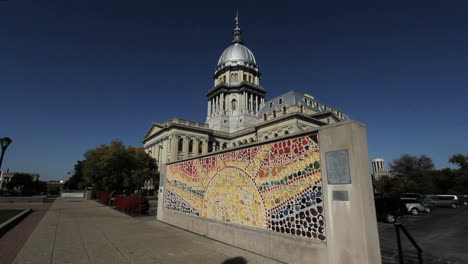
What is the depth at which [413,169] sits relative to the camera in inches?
2067

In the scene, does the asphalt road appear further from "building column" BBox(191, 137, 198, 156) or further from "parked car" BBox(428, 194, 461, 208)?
"building column" BBox(191, 137, 198, 156)

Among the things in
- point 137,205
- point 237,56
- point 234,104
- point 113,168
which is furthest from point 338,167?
point 237,56

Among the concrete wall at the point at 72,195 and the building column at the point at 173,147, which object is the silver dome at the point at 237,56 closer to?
the building column at the point at 173,147

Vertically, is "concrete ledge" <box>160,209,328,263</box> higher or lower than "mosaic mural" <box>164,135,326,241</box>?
lower

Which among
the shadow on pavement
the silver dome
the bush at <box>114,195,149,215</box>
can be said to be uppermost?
the silver dome

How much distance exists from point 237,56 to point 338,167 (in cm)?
6754

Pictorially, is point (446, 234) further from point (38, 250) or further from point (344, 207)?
point (38, 250)

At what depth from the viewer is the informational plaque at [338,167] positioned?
4.74m

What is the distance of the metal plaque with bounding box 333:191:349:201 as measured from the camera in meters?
4.68

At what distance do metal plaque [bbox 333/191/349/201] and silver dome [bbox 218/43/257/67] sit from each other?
65.9m

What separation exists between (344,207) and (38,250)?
29.5ft

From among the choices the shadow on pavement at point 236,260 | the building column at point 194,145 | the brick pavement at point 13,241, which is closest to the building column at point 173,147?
the building column at point 194,145

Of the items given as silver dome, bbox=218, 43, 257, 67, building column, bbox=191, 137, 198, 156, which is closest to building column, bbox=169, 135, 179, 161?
building column, bbox=191, 137, 198, 156

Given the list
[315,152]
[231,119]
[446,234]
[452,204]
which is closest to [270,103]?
[231,119]
